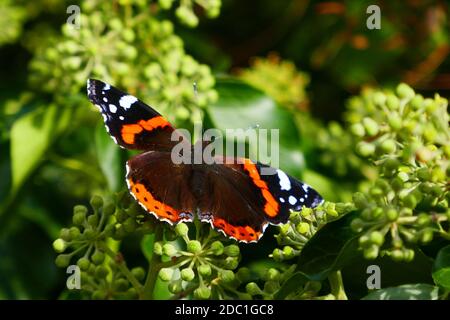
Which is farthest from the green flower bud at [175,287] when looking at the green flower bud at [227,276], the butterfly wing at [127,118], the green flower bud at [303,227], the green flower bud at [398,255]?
the green flower bud at [398,255]

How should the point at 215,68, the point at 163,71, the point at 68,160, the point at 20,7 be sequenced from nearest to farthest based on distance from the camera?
the point at 163,71
the point at 68,160
the point at 215,68
the point at 20,7

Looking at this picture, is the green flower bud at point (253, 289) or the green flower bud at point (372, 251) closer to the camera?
the green flower bud at point (372, 251)

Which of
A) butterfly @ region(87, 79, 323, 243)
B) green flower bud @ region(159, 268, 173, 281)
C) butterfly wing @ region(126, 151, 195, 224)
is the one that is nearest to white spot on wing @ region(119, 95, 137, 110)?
butterfly @ region(87, 79, 323, 243)

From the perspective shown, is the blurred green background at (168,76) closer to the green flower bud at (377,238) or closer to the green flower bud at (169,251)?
the green flower bud at (169,251)
